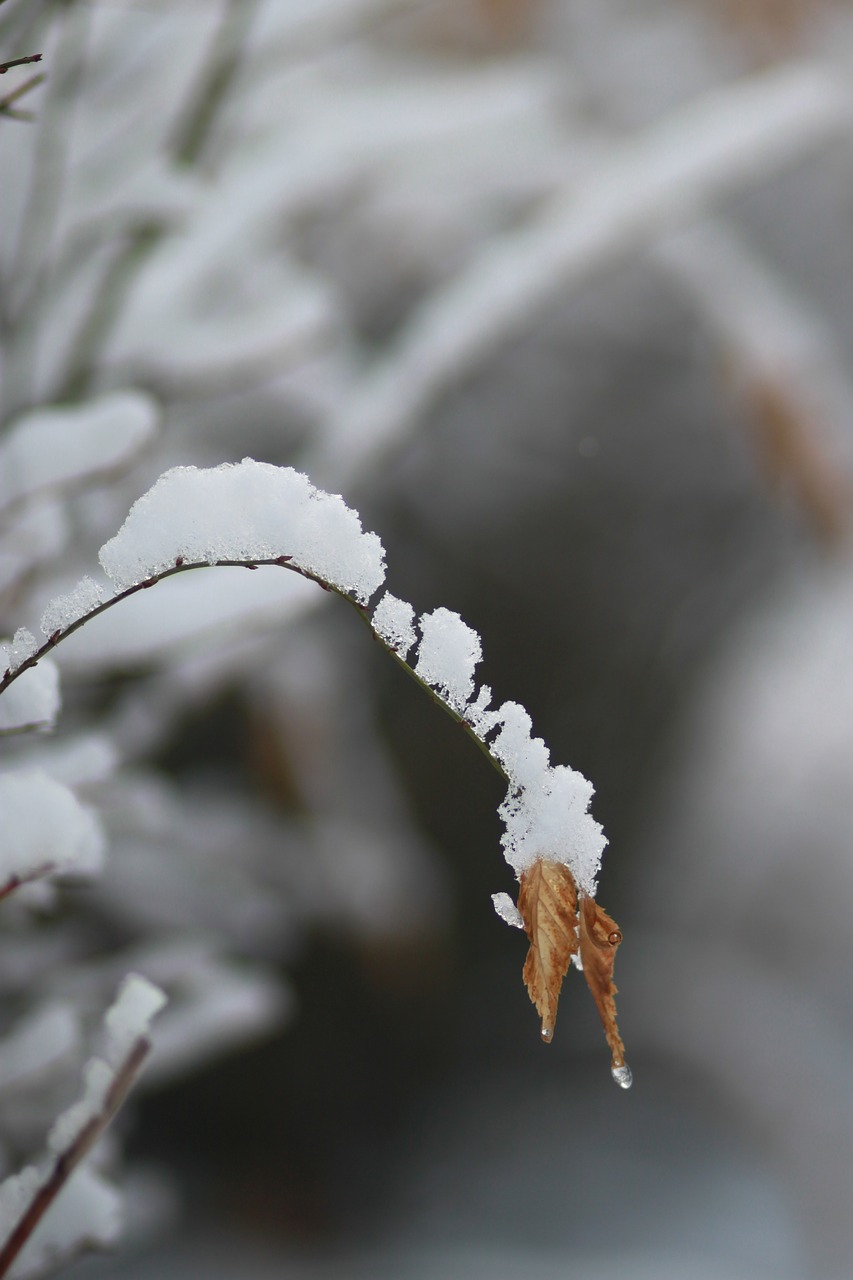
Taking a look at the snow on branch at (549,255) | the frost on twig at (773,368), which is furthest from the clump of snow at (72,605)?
the frost on twig at (773,368)

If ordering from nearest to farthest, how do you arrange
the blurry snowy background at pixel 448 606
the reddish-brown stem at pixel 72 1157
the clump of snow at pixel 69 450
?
the reddish-brown stem at pixel 72 1157 → the clump of snow at pixel 69 450 → the blurry snowy background at pixel 448 606

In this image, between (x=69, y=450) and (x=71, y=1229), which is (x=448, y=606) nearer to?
(x=69, y=450)

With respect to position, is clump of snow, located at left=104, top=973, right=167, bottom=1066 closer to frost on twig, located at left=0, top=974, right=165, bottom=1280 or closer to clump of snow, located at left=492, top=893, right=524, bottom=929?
frost on twig, located at left=0, top=974, right=165, bottom=1280

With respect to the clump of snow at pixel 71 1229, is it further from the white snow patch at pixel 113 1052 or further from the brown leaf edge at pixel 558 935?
the brown leaf edge at pixel 558 935

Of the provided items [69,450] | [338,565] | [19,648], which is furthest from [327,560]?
Answer: [69,450]

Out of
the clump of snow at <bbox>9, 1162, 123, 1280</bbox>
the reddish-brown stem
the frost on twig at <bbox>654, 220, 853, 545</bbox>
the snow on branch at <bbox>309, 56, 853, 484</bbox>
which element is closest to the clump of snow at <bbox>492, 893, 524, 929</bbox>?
the reddish-brown stem

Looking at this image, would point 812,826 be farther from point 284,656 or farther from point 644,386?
point 284,656

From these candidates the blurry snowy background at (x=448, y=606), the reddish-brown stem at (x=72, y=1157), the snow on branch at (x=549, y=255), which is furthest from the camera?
the snow on branch at (x=549, y=255)
